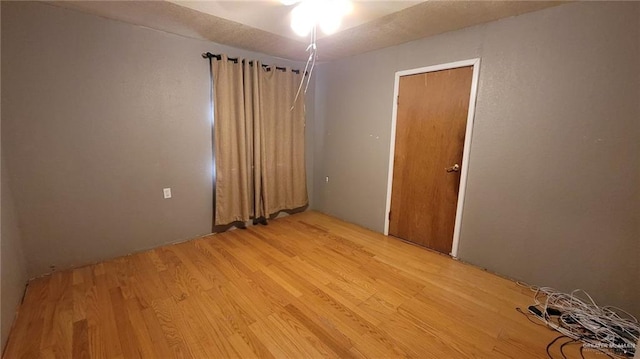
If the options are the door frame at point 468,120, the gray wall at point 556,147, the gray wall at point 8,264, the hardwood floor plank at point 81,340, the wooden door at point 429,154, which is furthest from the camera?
the wooden door at point 429,154

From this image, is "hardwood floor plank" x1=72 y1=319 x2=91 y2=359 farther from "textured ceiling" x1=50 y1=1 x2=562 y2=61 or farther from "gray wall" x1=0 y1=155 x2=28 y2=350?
"textured ceiling" x1=50 y1=1 x2=562 y2=61

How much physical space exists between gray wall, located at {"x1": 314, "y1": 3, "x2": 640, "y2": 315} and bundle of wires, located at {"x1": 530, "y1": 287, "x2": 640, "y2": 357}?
3.2 inches

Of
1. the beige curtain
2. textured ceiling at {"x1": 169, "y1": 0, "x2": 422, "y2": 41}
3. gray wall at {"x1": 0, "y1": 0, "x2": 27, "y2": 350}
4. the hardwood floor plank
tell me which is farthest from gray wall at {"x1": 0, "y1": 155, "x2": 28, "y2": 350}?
textured ceiling at {"x1": 169, "y1": 0, "x2": 422, "y2": 41}

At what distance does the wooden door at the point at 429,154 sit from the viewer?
8.05 ft

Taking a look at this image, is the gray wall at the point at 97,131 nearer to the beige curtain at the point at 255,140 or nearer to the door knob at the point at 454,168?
the beige curtain at the point at 255,140

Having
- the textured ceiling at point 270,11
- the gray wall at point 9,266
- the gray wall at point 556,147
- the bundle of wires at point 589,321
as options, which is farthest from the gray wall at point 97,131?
the bundle of wires at point 589,321

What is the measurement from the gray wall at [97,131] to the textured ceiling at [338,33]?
0.20 meters

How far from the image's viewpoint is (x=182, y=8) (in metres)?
1.95

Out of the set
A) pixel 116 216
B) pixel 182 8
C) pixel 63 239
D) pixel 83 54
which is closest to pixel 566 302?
pixel 182 8

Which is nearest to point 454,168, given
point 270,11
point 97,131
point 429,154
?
point 429,154

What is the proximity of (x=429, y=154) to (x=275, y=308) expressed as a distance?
206 cm

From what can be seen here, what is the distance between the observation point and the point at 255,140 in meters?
3.16

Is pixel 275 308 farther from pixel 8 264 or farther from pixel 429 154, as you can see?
pixel 429 154

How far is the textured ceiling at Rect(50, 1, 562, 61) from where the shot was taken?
1910 millimetres
